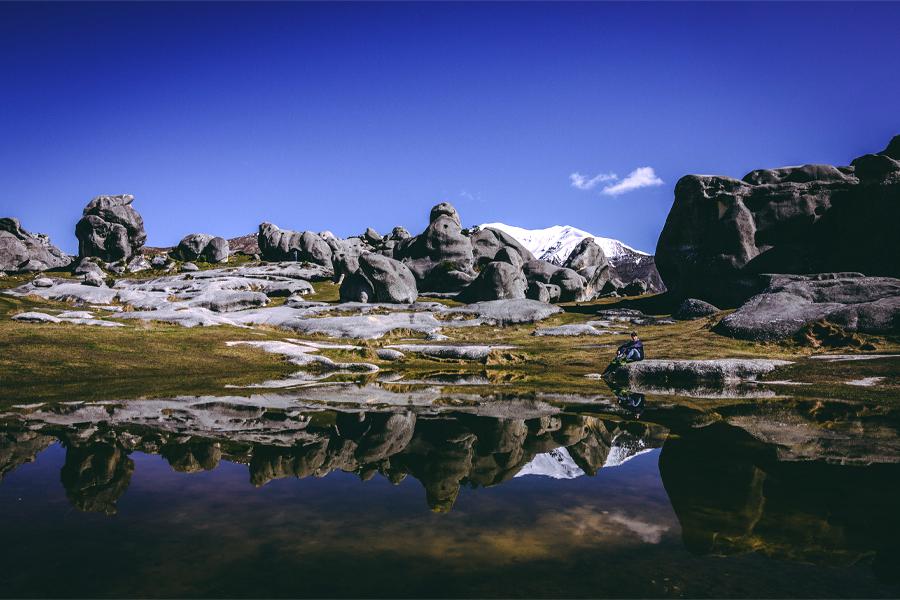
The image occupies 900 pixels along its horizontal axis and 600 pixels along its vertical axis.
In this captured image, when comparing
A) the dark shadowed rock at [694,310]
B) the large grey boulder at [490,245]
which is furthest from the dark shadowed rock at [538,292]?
the large grey boulder at [490,245]

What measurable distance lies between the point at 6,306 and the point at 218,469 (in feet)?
168

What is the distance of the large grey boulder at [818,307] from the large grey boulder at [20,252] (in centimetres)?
13663

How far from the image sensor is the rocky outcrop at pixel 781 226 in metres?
59.8

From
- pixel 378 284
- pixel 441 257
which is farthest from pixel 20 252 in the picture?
pixel 441 257

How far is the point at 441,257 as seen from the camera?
313 ft

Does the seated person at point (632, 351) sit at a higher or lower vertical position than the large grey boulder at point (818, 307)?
lower

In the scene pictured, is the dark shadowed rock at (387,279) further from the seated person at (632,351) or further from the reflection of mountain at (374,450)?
the reflection of mountain at (374,450)

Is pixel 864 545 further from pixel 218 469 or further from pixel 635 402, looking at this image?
pixel 635 402

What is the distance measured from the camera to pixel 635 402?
22.5 m

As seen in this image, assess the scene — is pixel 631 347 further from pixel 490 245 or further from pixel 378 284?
pixel 490 245

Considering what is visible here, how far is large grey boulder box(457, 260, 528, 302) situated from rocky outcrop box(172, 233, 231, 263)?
88.0 metres

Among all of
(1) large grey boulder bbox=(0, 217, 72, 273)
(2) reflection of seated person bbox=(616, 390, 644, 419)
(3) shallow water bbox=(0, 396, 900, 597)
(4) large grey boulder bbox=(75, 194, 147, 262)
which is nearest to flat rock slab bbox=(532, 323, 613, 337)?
(2) reflection of seated person bbox=(616, 390, 644, 419)

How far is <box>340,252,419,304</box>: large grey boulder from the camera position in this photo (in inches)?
2894

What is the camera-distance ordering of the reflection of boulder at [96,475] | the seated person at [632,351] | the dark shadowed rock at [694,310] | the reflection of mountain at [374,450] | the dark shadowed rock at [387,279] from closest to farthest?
the reflection of boulder at [96,475]
the reflection of mountain at [374,450]
the seated person at [632,351]
the dark shadowed rock at [694,310]
the dark shadowed rock at [387,279]
